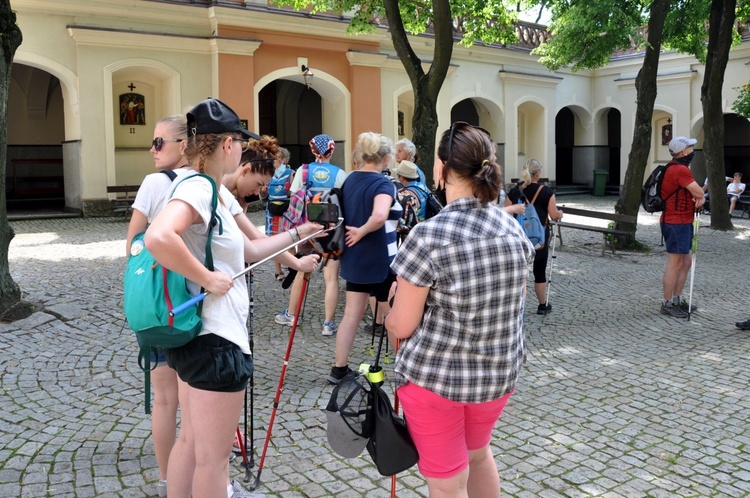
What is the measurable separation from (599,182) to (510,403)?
1053 inches

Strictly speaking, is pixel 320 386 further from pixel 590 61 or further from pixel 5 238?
pixel 590 61

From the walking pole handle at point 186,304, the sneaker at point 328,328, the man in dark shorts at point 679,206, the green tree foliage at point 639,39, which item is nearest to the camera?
the walking pole handle at point 186,304

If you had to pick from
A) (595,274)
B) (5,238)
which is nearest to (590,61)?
(595,274)

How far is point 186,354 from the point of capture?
268 cm

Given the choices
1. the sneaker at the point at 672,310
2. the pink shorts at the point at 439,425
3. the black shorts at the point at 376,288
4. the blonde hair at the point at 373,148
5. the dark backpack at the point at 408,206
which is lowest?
the sneaker at the point at 672,310

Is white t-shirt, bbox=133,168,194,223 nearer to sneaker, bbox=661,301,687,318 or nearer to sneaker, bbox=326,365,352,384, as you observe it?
sneaker, bbox=326,365,352,384

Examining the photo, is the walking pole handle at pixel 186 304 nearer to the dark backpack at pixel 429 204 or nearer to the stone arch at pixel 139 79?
the dark backpack at pixel 429 204

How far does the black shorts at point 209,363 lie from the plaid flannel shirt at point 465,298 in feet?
2.03

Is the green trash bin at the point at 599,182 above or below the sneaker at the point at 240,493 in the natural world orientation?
above

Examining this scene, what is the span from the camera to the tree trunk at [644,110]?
14.1 m

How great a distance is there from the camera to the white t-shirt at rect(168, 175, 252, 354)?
2602 mm

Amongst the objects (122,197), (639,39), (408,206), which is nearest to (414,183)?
(408,206)

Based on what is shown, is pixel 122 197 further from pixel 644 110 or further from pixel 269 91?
pixel 644 110

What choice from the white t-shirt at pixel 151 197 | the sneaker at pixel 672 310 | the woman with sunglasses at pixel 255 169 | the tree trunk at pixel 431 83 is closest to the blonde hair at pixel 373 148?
the woman with sunglasses at pixel 255 169
